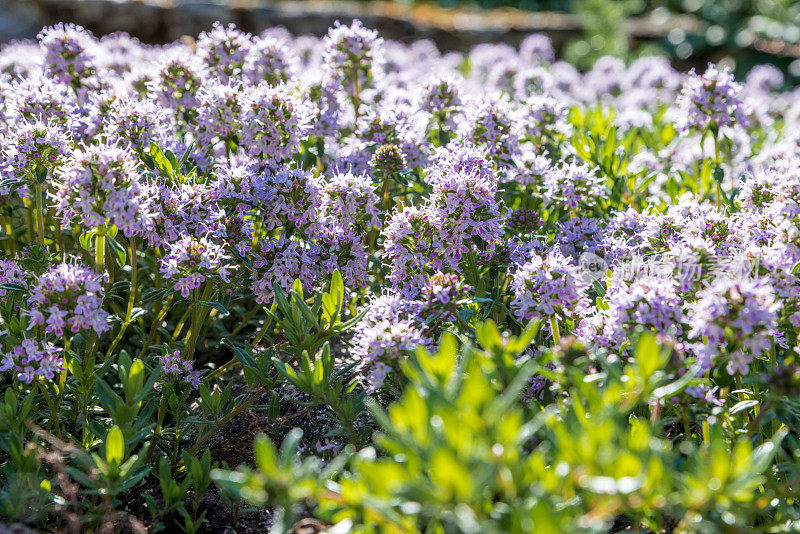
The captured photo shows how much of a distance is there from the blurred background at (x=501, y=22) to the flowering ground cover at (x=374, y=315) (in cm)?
660

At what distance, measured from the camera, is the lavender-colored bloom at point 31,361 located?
216cm

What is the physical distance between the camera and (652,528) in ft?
6.07

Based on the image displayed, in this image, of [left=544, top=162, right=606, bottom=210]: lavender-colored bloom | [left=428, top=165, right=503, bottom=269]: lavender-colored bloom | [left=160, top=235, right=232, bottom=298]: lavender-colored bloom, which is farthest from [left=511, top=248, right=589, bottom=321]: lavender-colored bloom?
[left=160, top=235, right=232, bottom=298]: lavender-colored bloom

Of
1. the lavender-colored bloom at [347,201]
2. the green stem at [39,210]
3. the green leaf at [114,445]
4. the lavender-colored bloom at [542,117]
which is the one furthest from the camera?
the lavender-colored bloom at [542,117]

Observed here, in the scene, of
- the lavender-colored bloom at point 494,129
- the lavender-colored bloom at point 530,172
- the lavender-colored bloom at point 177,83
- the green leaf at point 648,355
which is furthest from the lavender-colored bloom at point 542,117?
the green leaf at point 648,355

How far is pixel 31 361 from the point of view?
7.16ft

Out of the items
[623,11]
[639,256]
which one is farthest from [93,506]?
[623,11]

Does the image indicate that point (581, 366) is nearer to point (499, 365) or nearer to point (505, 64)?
point (499, 365)

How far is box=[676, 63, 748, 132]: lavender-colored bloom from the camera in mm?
3109

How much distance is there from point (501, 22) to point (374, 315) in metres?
9.51

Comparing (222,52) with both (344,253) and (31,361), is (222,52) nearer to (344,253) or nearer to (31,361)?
(344,253)

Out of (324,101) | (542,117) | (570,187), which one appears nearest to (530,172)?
(570,187)

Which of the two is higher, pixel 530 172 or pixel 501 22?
pixel 501 22

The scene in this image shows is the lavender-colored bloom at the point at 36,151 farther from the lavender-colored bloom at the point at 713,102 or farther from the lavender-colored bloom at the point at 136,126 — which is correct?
the lavender-colored bloom at the point at 713,102
